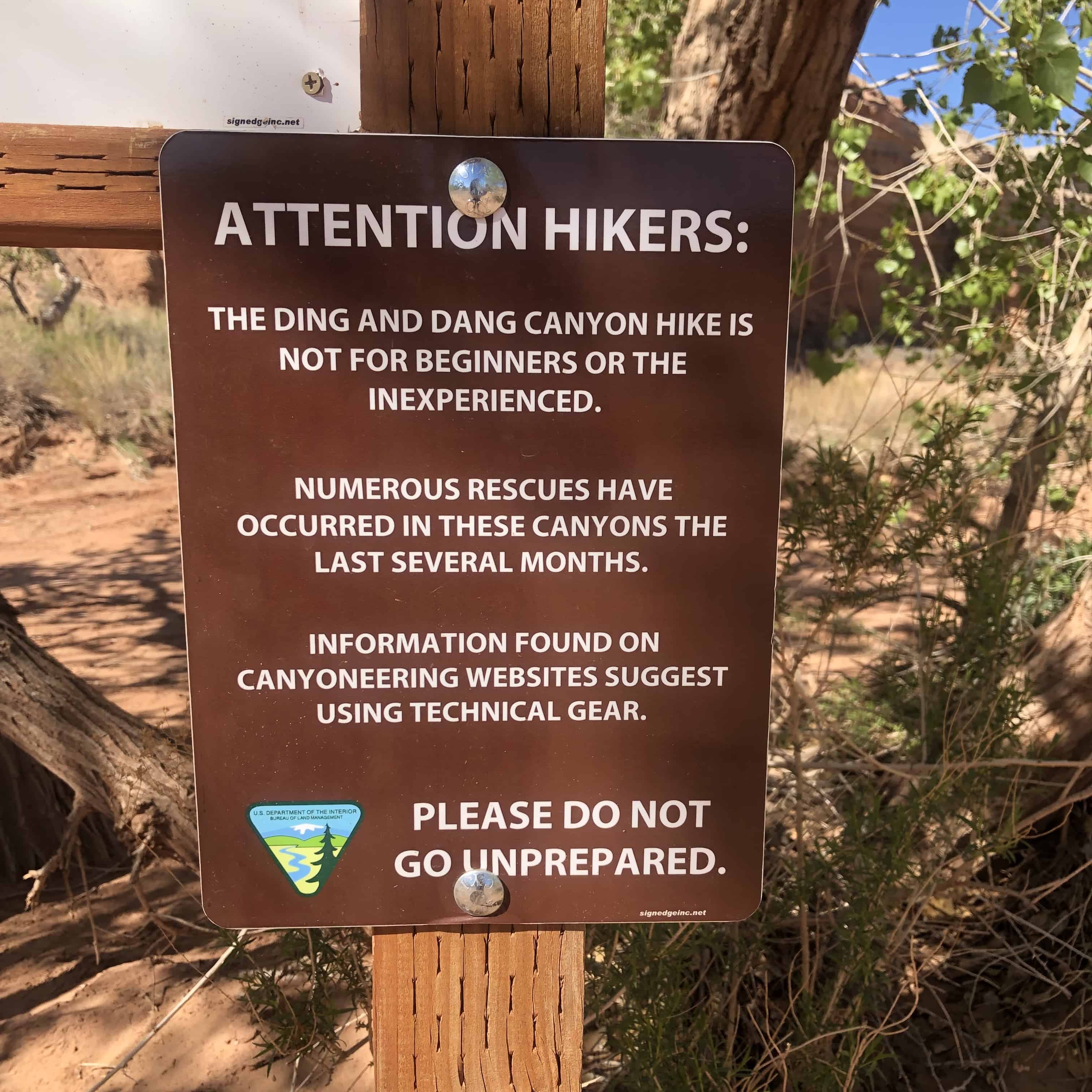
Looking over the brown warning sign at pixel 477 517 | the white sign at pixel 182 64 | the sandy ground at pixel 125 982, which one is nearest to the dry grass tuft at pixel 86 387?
the sandy ground at pixel 125 982

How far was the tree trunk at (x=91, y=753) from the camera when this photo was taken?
8.38ft

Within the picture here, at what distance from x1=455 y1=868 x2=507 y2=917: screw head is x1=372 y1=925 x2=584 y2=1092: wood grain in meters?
0.05

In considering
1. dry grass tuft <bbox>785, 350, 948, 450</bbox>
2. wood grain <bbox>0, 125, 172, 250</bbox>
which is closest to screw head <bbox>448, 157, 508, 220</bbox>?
wood grain <bbox>0, 125, 172, 250</bbox>

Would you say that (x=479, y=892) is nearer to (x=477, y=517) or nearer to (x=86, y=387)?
(x=477, y=517)

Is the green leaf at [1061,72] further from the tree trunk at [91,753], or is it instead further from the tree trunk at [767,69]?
the tree trunk at [91,753]

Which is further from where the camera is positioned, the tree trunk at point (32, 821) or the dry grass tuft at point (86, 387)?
the dry grass tuft at point (86, 387)

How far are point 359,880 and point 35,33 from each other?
106cm

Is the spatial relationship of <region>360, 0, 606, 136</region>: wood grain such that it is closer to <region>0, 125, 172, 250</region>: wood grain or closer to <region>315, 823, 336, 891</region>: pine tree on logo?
<region>0, 125, 172, 250</region>: wood grain

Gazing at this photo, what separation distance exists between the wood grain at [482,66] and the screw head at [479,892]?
0.87 metres

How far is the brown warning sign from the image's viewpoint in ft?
3.34

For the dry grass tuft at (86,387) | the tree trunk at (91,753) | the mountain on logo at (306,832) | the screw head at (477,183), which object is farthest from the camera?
the dry grass tuft at (86,387)

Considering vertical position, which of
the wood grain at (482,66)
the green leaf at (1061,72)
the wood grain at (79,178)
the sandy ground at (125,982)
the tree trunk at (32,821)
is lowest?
the sandy ground at (125,982)

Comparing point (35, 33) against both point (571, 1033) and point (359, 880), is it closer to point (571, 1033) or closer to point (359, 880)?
point (359, 880)

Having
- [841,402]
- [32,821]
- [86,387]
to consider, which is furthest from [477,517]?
[841,402]
